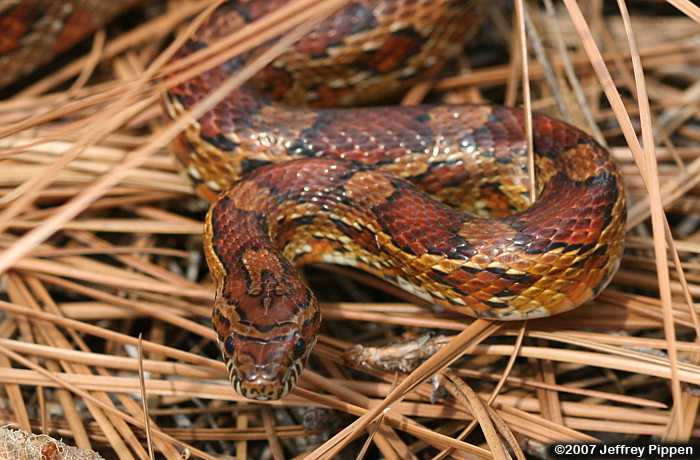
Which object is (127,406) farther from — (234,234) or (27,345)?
(234,234)

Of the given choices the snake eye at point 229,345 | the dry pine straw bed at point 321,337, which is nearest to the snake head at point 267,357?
the snake eye at point 229,345

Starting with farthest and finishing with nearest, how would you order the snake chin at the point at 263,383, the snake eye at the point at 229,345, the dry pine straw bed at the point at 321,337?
1. the dry pine straw bed at the point at 321,337
2. the snake eye at the point at 229,345
3. the snake chin at the point at 263,383

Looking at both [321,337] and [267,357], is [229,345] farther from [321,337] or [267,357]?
[321,337]

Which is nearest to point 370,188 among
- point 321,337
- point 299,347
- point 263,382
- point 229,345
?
point 321,337

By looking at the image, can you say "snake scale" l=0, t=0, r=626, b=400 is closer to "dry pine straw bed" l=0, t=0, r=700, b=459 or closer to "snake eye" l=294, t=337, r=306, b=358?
"snake eye" l=294, t=337, r=306, b=358

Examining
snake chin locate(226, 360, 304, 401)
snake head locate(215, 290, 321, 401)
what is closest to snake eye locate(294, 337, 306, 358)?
snake head locate(215, 290, 321, 401)

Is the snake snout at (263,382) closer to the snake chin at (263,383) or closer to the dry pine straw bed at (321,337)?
the snake chin at (263,383)
